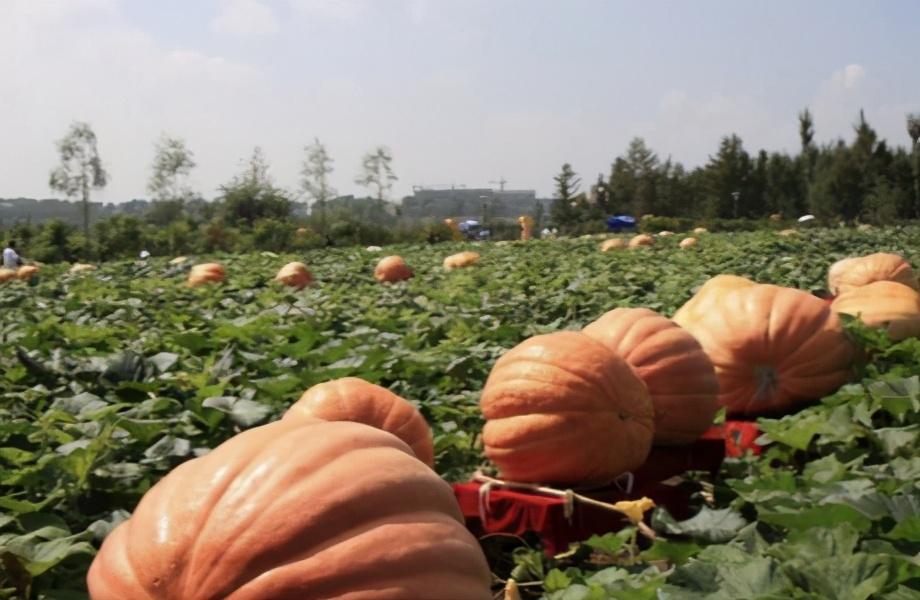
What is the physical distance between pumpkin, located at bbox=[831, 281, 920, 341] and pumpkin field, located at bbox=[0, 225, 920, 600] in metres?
0.03

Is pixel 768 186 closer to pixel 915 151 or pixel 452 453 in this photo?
pixel 915 151

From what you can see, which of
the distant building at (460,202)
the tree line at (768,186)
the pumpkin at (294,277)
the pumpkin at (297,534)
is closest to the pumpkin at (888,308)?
the pumpkin at (297,534)

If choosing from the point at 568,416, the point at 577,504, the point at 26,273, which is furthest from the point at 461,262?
the point at 577,504

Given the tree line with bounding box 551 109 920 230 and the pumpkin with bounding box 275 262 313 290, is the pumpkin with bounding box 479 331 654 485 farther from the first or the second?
the tree line with bounding box 551 109 920 230

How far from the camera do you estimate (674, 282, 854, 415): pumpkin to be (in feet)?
16.2

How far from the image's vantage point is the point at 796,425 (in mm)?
3758

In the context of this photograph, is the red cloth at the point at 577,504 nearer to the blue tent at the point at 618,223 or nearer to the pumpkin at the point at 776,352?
the pumpkin at the point at 776,352

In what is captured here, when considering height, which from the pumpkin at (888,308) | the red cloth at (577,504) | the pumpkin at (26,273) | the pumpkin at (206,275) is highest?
the pumpkin at (888,308)

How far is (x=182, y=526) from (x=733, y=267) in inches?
486

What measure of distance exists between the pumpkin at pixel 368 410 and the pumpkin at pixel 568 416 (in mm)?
344

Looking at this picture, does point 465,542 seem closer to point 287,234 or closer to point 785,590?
point 785,590

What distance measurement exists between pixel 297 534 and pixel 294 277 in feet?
40.6

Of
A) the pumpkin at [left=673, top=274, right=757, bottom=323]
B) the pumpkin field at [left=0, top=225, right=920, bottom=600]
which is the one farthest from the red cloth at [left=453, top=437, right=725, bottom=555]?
the pumpkin at [left=673, top=274, right=757, bottom=323]

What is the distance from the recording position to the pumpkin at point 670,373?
4285mm
